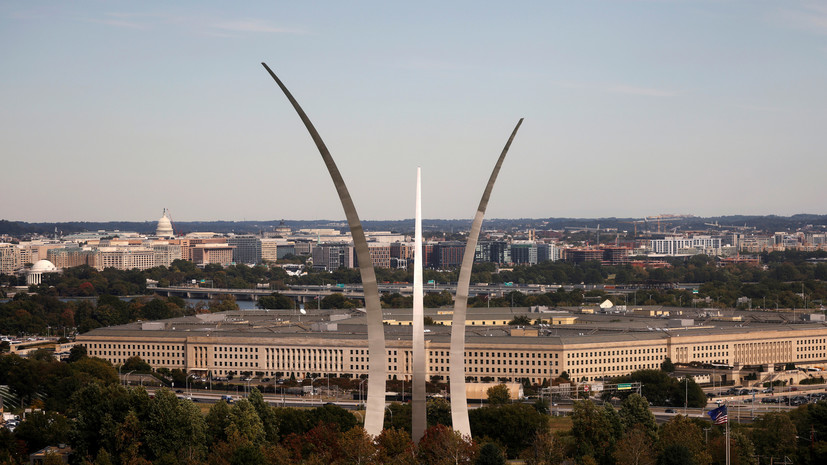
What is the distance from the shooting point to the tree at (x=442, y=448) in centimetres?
4053

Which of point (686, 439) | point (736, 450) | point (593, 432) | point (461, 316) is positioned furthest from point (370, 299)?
point (736, 450)

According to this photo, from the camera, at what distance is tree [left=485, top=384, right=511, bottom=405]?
65387mm

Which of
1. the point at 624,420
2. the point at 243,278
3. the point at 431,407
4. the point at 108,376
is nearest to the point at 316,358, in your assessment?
the point at 108,376

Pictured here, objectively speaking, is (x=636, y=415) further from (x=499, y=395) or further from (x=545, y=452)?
(x=499, y=395)

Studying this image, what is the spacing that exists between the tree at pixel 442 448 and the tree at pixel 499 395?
23.5 meters

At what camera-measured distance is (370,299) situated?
38.8 meters

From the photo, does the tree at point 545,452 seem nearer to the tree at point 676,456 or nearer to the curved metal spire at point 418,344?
the tree at point 676,456

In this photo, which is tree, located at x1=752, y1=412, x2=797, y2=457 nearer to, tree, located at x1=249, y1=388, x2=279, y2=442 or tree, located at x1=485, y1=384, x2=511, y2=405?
tree, located at x1=485, y1=384, x2=511, y2=405

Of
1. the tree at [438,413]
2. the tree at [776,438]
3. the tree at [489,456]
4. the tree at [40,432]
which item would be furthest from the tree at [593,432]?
the tree at [40,432]

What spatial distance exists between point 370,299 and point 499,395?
94.8 ft

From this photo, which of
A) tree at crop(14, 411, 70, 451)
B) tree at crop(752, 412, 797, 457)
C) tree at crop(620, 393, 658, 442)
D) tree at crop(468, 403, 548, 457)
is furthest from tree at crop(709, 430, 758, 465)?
tree at crop(14, 411, 70, 451)

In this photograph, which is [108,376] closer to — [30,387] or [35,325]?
[30,387]

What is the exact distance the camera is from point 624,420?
172ft

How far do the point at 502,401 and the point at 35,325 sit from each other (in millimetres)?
58774
